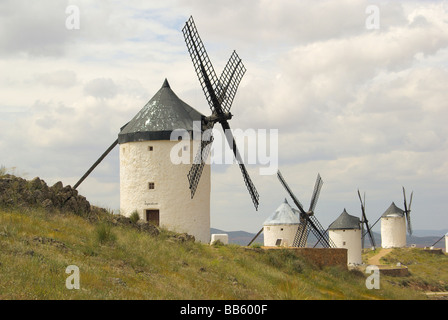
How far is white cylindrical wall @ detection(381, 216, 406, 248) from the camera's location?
56719 millimetres

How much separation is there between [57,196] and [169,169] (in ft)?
19.4

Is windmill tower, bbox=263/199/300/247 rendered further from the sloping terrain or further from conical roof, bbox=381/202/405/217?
conical roof, bbox=381/202/405/217

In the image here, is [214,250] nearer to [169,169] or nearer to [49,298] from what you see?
[169,169]

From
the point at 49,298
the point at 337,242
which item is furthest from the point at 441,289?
the point at 49,298

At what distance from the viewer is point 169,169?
76.1 ft

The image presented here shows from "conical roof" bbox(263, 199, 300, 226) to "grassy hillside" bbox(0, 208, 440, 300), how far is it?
641 inches

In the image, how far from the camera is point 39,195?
17578 millimetres

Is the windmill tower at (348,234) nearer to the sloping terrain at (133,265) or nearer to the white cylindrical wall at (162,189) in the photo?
the sloping terrain at (133,265)

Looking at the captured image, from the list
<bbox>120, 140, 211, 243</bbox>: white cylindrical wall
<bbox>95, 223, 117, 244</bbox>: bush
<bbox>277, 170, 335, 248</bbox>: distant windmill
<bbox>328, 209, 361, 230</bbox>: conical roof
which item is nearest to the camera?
<bbox>95, 223, 117, 244</bbox>: bush

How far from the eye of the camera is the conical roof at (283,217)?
38062 millimetres

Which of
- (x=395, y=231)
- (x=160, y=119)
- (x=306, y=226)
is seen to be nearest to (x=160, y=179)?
(x=160, y=119)

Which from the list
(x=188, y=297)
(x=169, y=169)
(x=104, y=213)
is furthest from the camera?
(x=169, y=169)

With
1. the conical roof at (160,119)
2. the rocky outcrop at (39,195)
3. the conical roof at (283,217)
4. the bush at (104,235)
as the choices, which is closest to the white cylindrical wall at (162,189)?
the conical roof at (160,119)

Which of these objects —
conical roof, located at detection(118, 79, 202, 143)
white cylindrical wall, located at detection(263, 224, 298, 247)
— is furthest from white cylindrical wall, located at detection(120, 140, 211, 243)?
white cylindrical wall, located at detection(263, 224, 298, 247)
